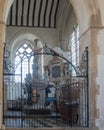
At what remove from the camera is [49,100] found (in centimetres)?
1697

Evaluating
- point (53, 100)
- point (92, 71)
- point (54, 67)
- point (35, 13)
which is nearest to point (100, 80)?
point (92, 71)

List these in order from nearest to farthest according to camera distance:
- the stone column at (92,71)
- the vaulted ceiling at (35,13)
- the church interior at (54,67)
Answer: the stone column at (92,71) → the church interior at (54,67) → the vaulted ceiling at (35,13)

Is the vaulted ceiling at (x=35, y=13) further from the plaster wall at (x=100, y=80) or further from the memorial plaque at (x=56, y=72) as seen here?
the plaster wall at (x=100, y=80)

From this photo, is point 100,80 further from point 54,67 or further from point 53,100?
point 54,67

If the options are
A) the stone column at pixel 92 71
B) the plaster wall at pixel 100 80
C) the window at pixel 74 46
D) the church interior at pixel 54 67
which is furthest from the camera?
the window at pixel 74 46

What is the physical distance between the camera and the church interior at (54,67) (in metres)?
9.78

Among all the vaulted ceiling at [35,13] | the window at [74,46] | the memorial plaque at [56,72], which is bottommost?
the memorial plaque at [56,72]

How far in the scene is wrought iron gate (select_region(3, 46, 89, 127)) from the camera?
33.8 feet

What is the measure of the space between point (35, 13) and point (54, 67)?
3916mm

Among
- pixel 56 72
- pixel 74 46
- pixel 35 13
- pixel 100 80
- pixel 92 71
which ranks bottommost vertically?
pixel 100 80

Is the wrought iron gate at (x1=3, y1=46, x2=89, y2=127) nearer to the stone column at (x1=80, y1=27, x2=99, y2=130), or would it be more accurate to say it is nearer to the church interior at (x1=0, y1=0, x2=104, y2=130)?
the church interior at (x1=0, y1=0, x2=104, y2=130)

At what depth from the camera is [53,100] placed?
54.9 ft

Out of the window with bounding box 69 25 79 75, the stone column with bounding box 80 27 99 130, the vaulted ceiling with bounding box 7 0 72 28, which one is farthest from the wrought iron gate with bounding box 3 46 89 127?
the vaulted ceiling with bounding box 7 0 72 28

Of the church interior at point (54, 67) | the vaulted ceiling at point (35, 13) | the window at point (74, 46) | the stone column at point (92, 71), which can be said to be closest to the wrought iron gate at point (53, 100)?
the church interior at point (54, 67)
